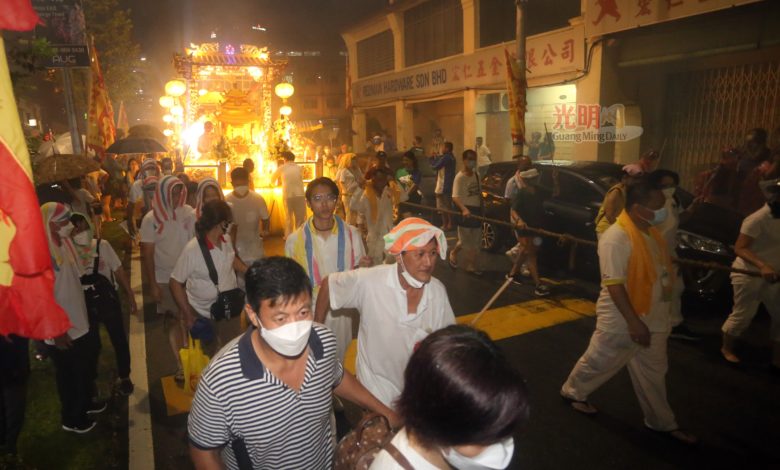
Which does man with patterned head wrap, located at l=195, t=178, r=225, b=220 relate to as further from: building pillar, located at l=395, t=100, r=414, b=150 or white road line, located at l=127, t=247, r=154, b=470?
building pillar, located at l=395, t=100, r=414, b=150

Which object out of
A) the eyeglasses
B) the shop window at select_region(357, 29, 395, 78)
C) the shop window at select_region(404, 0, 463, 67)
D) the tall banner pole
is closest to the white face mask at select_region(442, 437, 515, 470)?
the eyeglasses

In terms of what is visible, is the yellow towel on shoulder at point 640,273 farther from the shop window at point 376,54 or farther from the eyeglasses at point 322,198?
the shop window at point 376,54

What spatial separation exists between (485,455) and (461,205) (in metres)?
7.69

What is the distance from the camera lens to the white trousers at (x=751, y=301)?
204 inches

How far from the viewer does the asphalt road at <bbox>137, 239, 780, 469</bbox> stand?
397cm

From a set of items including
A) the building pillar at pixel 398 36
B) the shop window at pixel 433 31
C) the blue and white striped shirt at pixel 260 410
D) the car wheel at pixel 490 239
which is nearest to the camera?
the blue and white striped shirt at pixel 260 410

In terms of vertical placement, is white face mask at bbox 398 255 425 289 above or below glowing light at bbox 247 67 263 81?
below

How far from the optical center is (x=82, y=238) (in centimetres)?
449

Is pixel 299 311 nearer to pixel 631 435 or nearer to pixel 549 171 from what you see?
pixel 631 435

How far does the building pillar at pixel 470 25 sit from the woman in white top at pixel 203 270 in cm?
1766

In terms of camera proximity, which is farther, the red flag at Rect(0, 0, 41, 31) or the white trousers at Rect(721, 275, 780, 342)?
the white trousers at Rect(721, 275, 780, 342)

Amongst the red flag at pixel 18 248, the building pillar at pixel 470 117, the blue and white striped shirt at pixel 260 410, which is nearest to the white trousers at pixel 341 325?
the blue and white striped shirt at pixel 260 410

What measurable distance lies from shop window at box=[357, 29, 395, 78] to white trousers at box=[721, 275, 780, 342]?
2396 centimetres

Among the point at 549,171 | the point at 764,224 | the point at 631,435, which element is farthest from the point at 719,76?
the point at 631,435
